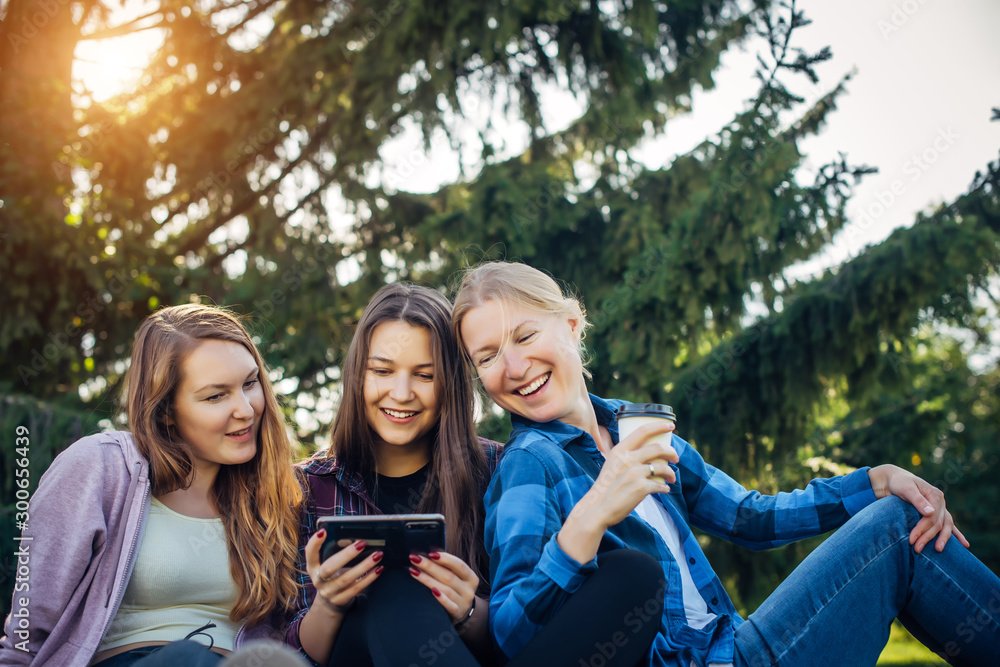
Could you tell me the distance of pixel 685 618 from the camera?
1.83 m

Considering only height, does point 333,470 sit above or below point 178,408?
below

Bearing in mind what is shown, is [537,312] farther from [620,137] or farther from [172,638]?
[620,137]

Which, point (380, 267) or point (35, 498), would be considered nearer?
point (35, 498)

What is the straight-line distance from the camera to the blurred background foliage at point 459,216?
356 centimetres

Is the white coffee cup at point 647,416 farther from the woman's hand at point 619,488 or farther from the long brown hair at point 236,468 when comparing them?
the long brown hair at point 236,468

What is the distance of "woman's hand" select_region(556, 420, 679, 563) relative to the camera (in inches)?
60.1

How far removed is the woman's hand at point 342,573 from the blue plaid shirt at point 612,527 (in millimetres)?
323

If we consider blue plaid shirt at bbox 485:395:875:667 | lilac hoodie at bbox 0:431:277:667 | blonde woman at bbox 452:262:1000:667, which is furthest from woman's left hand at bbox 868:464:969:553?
lilac hoodie at bbox 0:431:277:667

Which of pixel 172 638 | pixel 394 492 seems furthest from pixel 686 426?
pixel 172 638

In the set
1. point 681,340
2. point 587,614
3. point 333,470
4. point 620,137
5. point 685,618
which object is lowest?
point 685,618

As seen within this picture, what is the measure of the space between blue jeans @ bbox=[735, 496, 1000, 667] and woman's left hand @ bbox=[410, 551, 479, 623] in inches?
29.4

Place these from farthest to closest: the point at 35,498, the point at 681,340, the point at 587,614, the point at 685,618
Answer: the point at 681,340
the point at 35,498
the point at 685,618
the point at 587,614

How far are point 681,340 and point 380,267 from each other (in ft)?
Answer: 8.26

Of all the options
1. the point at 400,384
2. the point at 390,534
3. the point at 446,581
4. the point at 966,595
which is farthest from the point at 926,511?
the point at 400,384
